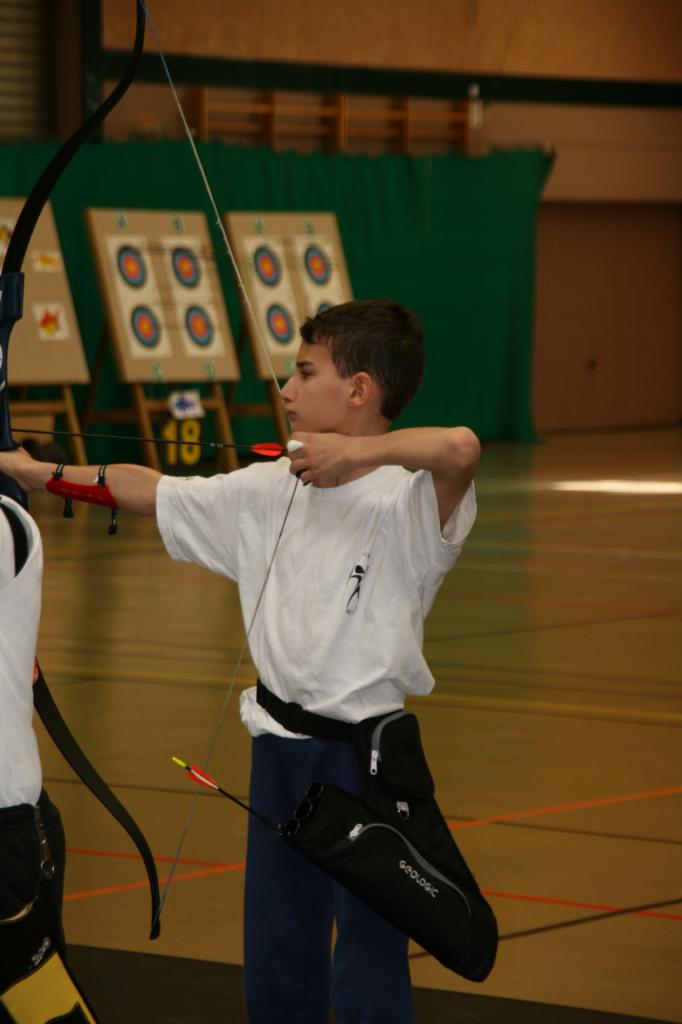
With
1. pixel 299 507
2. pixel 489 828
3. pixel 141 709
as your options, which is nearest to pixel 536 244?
pixel 141 709

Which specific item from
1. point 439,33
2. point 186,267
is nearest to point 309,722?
point 186,267

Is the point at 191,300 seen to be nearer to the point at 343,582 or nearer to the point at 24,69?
the point at 24,69

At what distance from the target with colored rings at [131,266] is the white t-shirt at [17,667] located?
1085 cm

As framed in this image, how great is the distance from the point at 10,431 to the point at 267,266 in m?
11.4

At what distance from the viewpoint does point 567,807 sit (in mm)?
4473

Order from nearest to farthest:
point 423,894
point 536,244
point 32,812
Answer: point 32,812
point 423,894
point 536,244

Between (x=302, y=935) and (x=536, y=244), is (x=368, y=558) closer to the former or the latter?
(x=302, y=935)

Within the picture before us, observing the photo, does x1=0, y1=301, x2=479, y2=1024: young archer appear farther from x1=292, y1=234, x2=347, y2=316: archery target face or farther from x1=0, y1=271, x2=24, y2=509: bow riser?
x1=292, y1=234, x2=347, y2=316: archery target face

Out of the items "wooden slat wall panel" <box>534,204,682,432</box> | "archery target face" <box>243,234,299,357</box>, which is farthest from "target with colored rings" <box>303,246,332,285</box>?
"wooden slat wall panel" <box>534,204,682,432</box>

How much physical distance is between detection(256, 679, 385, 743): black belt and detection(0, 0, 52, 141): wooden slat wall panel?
11495 mm

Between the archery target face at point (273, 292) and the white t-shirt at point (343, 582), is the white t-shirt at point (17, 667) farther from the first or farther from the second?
the archery target face at point (273, 292)

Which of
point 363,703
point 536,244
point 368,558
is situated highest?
point 368,558

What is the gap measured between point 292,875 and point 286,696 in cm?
23

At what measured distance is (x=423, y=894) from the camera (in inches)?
94.0
